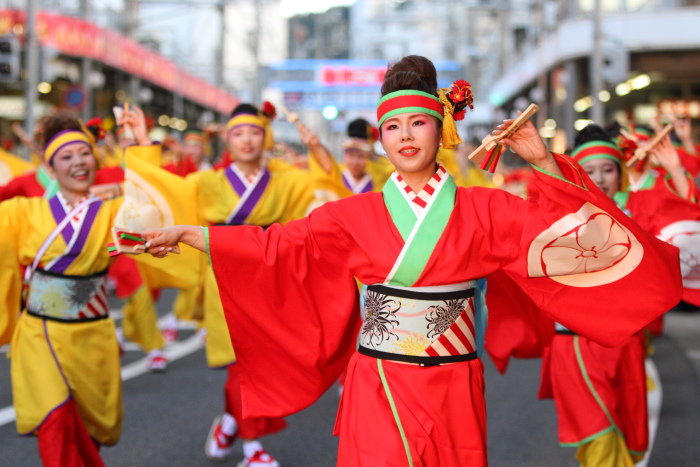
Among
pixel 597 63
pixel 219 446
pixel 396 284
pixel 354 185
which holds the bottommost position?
pixel 219 446

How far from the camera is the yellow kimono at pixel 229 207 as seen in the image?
A: 5453mm

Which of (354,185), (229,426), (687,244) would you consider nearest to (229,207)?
(229,426)

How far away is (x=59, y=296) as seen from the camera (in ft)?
14.3

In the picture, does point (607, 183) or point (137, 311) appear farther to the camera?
point (137, 311)

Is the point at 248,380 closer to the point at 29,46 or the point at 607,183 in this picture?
the point at 607,183

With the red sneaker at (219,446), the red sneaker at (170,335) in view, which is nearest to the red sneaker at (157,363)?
→ the red sneaker at (170,335)

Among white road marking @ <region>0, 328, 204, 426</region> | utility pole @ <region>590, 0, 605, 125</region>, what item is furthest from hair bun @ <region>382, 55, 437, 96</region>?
utility pole @ <region>590, 0, 605, 125</region>

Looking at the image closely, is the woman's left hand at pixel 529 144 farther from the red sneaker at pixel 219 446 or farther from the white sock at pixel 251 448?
the red sneaker at pixel 219 446

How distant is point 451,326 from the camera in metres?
3.15

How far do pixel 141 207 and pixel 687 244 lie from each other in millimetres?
2635

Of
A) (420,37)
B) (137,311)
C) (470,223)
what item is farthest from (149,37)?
(420,37)

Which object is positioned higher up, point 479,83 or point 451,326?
point 479,83

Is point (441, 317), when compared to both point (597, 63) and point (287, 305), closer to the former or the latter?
point (287, 305)

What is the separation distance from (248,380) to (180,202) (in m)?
1.43
